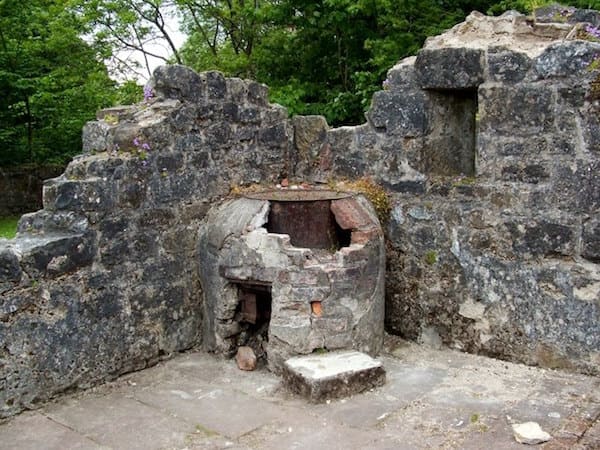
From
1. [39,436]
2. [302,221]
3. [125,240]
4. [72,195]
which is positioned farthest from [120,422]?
[302,221]

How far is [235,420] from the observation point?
4668mm

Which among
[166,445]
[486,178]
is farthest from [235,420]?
[486,178]

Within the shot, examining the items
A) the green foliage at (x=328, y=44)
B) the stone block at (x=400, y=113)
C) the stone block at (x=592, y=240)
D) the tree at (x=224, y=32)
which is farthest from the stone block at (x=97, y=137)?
the tree at (x=224, y=32)

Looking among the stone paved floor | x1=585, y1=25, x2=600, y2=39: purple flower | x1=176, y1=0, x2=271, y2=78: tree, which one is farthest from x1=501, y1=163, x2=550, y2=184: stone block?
x1=176, y1=0, x2=271, y2=78: tree

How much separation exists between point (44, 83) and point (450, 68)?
25.9 feet

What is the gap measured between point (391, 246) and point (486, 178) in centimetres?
107

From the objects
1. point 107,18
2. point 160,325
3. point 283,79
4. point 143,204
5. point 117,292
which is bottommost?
point 160,325

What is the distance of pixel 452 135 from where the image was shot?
6238 mm

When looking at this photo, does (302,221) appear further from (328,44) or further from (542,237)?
(328,44)

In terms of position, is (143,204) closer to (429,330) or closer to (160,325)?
(160,325)

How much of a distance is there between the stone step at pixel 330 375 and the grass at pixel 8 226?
5187 millimetres

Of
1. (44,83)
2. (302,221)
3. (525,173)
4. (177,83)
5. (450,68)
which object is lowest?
(302,221)

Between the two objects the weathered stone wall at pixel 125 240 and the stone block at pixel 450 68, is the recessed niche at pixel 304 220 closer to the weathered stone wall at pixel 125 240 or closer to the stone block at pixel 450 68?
the weathered stone wall at pixel 125 240

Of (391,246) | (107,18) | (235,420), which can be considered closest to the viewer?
(235,420)
